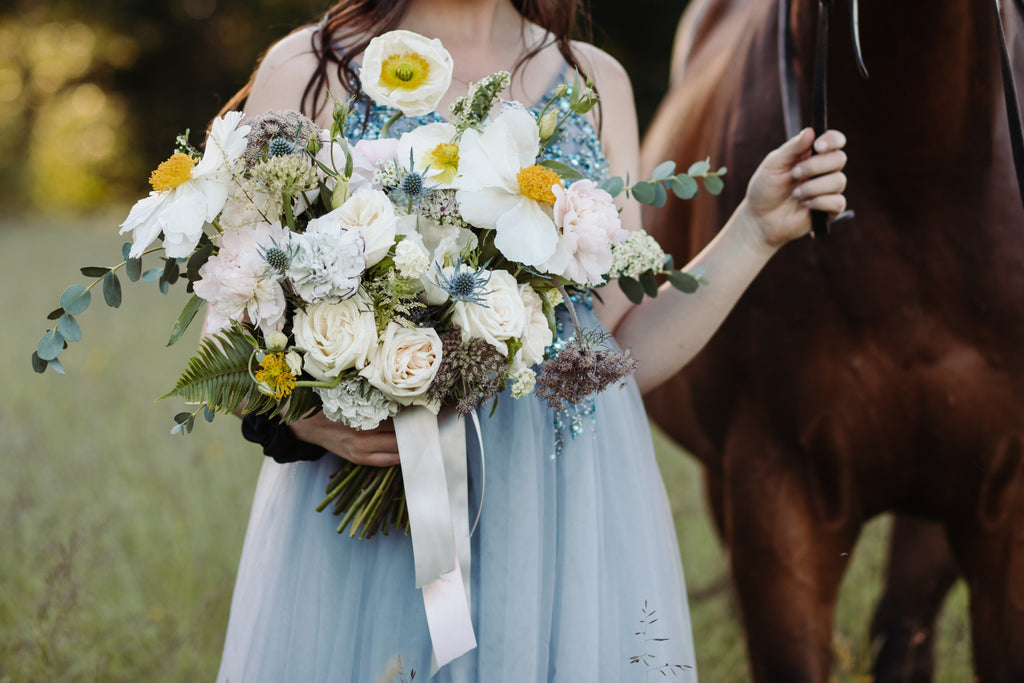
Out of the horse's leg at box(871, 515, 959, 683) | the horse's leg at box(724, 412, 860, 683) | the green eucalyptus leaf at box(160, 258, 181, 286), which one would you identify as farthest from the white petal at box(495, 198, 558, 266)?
the horse's leg at box(871, 515, 959, 683)

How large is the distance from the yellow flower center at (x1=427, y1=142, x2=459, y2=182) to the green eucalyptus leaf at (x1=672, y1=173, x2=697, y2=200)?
0.41 meters

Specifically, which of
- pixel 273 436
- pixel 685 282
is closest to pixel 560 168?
pixel 685 282

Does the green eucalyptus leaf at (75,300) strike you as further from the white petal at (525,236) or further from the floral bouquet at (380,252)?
the white petal at (525,236)

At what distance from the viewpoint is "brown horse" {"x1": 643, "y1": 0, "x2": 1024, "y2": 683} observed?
1644 mm

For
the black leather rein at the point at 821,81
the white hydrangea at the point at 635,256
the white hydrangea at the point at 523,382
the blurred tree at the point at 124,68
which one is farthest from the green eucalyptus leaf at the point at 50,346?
the blurred tree at the point at 124,68

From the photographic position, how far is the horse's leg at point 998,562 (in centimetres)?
176

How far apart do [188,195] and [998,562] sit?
1.61 m

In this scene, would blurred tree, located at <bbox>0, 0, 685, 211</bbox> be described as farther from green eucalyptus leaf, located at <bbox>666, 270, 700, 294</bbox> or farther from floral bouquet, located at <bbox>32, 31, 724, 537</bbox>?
floral bouquet, located at <bbox>32, 31, 724, 537</bbox>

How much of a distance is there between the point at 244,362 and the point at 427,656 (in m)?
0.52

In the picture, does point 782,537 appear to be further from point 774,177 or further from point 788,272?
point 774,177

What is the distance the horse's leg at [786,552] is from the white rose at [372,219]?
1.07m

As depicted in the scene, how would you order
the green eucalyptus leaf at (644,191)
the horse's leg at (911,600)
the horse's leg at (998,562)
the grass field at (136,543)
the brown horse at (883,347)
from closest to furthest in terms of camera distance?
the green eucalyptus leaf at (644,191), the brown horse at (883,347), the horse's leg at (998,562), the grass field at (136,543), the horse's leg at (911,600)

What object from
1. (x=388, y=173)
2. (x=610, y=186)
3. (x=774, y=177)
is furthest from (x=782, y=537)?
(x=388, y=173)

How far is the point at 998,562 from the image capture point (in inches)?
71.8
